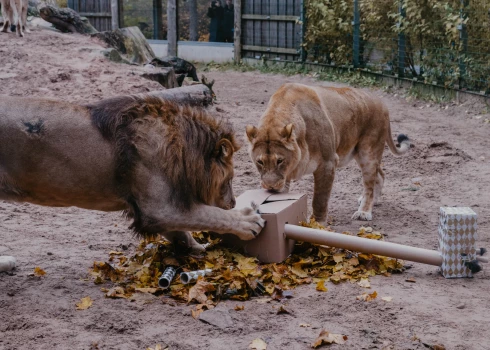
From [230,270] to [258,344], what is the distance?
1014 mm

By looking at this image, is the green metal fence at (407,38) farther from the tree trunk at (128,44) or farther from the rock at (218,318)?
the rock at (218,318)

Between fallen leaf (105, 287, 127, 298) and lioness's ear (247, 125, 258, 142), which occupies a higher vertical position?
lioness's ear (247, 125, 258, 142)

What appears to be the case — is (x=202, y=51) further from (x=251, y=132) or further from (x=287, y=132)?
(x=287, y=132)

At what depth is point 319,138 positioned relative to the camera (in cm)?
643

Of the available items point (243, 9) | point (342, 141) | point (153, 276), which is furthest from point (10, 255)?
point (243, 9)

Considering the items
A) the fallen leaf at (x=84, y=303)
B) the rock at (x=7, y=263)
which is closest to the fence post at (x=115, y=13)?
the rock at (x=7, y=263)

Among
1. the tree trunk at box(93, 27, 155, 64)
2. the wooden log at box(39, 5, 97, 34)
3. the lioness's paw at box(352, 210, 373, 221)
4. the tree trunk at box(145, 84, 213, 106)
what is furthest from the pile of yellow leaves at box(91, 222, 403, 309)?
the wooden log at box(39, 5, 97, 34)

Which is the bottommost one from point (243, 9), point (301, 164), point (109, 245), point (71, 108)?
point (109, 245)

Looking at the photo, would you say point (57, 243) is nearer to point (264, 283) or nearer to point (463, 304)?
point (264, 283)

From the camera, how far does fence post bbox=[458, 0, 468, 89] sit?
39.7 ft

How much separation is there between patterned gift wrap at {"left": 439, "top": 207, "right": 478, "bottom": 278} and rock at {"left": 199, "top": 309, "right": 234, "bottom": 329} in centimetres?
159

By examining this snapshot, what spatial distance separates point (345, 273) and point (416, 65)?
9.98m

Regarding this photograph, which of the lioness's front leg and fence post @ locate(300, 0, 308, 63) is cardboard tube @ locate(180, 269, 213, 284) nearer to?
the lioness's front leg

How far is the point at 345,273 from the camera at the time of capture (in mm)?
4945
